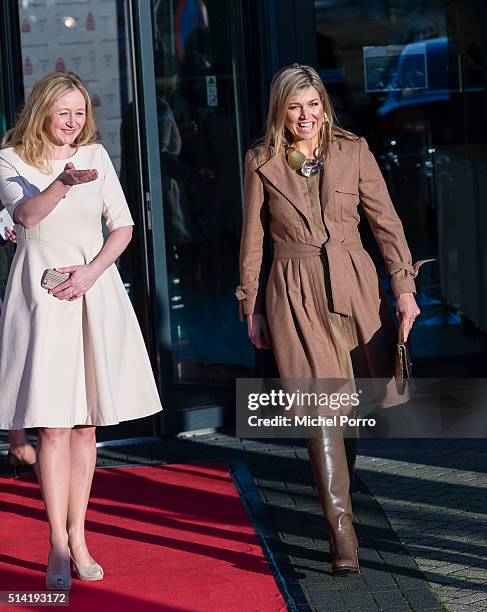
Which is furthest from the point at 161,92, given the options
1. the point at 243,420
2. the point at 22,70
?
the point at 243,420

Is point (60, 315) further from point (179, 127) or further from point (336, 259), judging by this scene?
point (179, 127)

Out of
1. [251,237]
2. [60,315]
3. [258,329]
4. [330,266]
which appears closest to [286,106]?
[251,237]

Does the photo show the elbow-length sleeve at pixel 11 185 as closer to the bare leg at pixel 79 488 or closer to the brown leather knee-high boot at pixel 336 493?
the bare leg at pixel 79 488

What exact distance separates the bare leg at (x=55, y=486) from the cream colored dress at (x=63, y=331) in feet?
0.37

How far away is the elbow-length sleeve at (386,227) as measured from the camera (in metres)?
4.84

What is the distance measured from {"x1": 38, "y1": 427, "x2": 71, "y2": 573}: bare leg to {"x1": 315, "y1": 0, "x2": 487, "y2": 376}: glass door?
13.6ft

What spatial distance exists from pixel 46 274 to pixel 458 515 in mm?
2215

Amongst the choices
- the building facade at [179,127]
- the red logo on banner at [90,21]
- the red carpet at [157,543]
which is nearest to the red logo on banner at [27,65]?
the building facade at [179,127]

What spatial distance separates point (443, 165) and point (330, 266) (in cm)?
408

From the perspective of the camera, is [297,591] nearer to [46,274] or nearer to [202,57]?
[46,274]

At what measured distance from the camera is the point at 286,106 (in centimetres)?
477

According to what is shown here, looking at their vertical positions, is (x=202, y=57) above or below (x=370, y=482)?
above

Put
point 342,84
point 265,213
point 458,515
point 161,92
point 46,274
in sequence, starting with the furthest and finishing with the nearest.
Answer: point 342,84 → point 161,92 → point 458,515 → point 265,213 → point 46,274

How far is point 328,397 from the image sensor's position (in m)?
4.82
